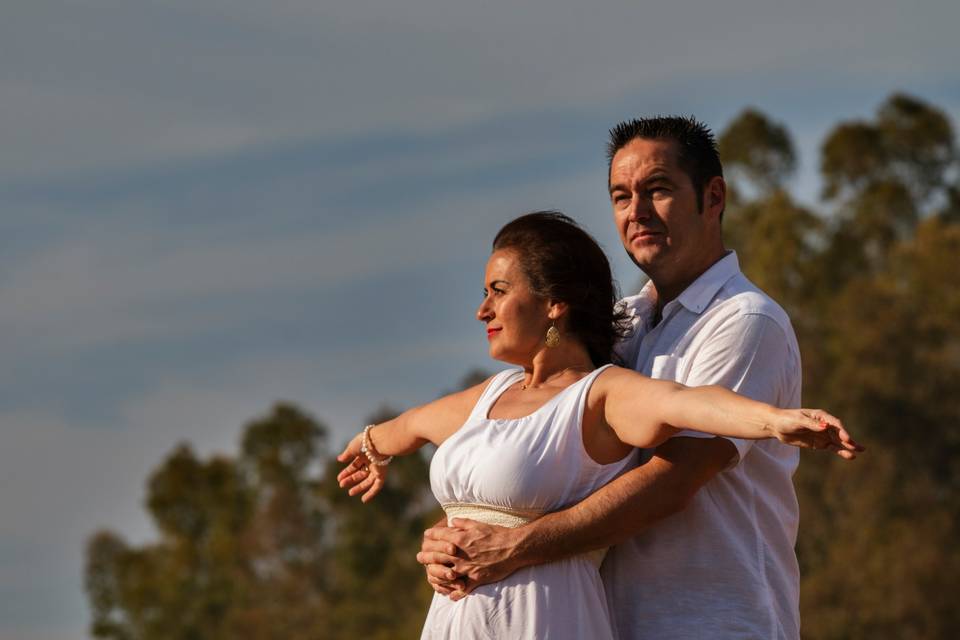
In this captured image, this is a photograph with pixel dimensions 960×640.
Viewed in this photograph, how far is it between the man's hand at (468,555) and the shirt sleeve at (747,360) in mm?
756

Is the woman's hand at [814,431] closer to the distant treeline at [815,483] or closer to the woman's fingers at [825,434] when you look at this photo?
the woman's fingers at [825,434]

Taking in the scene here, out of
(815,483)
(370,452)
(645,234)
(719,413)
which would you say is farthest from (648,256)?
(815,483)

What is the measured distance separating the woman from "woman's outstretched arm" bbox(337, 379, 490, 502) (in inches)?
1.2

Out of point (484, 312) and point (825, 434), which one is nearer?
point (825, 434)

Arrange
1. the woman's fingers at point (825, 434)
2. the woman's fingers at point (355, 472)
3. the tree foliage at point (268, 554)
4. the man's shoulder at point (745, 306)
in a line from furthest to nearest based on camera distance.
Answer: the tree foliage at point (268, 554), the woman's fingers at point (355, 472), the man's shoulder at point (745, 306), the woman's fingers at point (825, 434)

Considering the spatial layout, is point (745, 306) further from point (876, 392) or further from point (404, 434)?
point (876, 392)

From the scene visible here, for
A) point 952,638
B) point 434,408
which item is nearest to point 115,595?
point 952,638

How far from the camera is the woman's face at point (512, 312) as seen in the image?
6.00 m

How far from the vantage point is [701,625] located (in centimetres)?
582

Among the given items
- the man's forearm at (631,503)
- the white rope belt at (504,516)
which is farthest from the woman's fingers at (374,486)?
the man's forearm at (631,503)

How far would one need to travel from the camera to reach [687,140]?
6.38 m

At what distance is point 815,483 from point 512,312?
33.8 meters

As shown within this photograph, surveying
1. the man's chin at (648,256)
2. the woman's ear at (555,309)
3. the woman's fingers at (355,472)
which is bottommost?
the woman's fingers at (355,472)

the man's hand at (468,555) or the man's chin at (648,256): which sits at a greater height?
the man's chin at (648,256)
